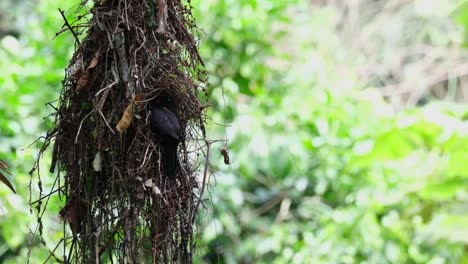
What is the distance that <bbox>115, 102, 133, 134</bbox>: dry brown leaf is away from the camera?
1527mm

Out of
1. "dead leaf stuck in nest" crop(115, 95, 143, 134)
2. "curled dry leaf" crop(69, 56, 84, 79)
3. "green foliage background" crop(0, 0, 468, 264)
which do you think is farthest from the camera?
"green foliage background" crop(0, 0, 468, 264)

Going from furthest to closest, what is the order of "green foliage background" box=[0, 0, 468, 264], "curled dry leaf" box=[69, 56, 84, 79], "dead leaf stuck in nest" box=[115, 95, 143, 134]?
1. "green foliage background" box=[0, 0, 468, 264]
2. "curled dry leaf" box=[69, 56, 84, 79]
3. "dead leaf stuck in nest" box=[115, 95, 143, 134]

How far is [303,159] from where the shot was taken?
406 centimetres

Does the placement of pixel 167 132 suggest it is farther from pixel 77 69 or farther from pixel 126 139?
pixel 77 69

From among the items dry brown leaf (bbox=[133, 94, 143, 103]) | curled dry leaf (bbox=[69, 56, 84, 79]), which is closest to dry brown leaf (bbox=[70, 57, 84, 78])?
curled dry leaf (bbox=[69, 56, 84, 79])

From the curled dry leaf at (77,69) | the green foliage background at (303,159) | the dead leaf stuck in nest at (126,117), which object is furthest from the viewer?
the green foliage background at (303,159)

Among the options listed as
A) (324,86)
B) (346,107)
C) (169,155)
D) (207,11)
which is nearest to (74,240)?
(169,155)

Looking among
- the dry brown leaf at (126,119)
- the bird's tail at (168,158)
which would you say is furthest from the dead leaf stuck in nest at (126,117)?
the bird's tail at (168,158)

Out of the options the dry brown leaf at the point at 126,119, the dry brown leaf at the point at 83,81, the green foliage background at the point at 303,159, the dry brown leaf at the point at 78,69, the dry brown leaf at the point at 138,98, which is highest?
the green foliage background at the point at 303,159

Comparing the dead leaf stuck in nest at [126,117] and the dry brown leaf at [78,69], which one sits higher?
the dry brown leaf at [78,69]

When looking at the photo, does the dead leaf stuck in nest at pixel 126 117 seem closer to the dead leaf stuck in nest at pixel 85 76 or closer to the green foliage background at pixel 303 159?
the dead leaf stuck in nest at pixel 85 76

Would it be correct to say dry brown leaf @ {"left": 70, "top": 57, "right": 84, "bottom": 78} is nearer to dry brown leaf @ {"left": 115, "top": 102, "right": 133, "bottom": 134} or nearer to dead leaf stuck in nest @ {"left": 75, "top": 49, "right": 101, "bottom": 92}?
dead leaf stuck in nest @ {"left": 75, "top": 49, "right": 101, "bottom": 92}

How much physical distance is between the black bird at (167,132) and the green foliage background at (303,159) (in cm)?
196

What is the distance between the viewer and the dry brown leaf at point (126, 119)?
5.01 feet
